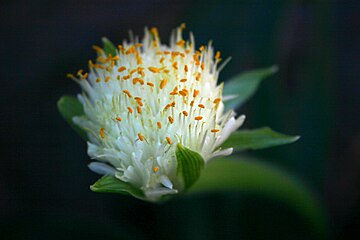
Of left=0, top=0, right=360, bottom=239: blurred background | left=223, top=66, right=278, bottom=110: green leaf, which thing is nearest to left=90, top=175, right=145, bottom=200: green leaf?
left=223, top=66, right=278, bottom=110: green leaf

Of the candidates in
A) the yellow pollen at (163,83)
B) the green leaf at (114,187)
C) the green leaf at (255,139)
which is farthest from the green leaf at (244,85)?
the green leaf at (114,187)

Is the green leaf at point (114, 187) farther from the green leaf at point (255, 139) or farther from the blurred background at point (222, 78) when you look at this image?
the blurred background at point (222, 78)

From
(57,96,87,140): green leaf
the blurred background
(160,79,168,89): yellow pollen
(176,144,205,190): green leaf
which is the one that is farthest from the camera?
the blurred background

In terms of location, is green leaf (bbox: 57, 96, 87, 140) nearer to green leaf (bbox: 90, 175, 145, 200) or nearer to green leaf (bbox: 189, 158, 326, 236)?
green leaf (bbox: 90, 175, 145, 200)

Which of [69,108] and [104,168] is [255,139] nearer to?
[104,168]

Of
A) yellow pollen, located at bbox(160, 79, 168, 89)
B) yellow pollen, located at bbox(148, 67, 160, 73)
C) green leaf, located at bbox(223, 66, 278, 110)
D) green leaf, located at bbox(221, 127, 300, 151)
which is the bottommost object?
green leaf, located at bbox(221, 127, 300, 151)
